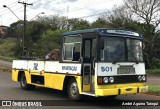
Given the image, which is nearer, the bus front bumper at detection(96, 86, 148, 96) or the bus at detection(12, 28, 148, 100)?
the bus front bumper at detection(96, 86, 148, 96)

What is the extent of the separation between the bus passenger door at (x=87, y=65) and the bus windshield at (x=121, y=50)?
0.79 meters

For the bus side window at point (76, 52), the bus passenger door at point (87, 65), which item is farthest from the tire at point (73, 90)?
the bus side window at point (76, 52)

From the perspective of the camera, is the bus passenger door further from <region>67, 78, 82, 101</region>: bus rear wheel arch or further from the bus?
<region>67, 78, 82, 101</region>: bus rear wheel arch

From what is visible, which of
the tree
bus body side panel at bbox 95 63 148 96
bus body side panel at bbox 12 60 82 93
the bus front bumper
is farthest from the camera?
the tree

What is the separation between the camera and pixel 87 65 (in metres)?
13.3

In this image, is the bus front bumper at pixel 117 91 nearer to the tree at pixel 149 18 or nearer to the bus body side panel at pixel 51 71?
the bus body side panel at pixel 51 71

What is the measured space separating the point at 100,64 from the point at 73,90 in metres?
1.95

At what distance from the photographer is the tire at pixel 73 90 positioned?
44.6 ft

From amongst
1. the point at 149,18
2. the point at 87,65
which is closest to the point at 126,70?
the point at 87,65

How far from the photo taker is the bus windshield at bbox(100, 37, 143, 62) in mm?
12766

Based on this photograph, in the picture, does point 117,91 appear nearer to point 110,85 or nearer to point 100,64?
point 110,85

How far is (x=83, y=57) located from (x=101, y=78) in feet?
4.48

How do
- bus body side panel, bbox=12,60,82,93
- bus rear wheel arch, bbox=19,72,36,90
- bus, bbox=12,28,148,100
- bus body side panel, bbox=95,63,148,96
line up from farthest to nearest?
bus rear wheel arch, bbox=19,72,36,90
bus body side panel, bbox=12,60,82,93
bus, bbox=12,28,148,100
bus body side panel, bbox=95,63,148,96

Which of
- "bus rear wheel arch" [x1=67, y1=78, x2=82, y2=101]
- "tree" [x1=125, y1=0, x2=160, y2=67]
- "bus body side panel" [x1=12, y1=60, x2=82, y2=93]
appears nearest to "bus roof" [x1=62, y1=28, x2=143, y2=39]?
"bus body side panel" [x1=12, y1=60, x2=82, y2=93]
